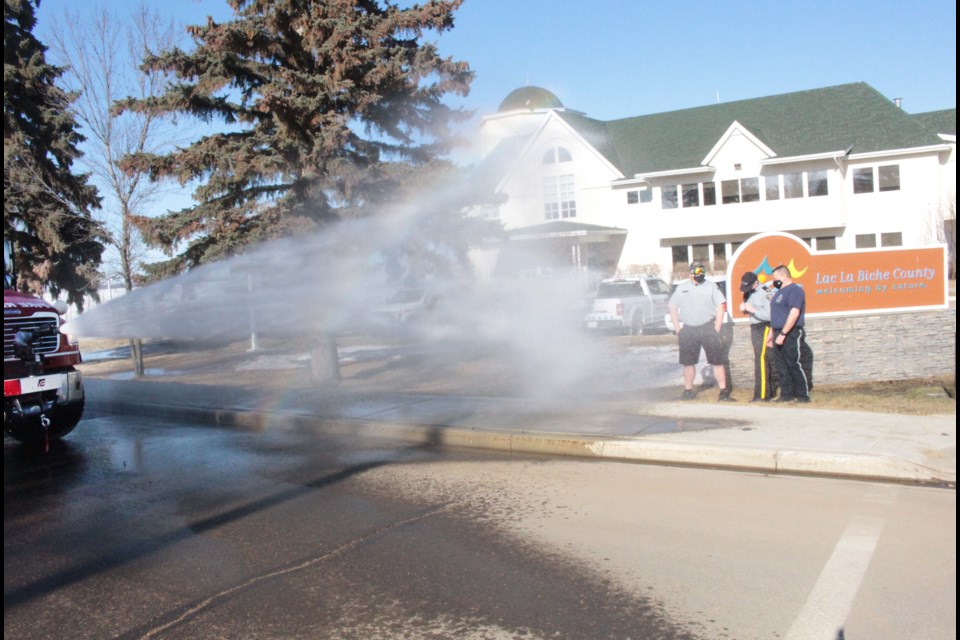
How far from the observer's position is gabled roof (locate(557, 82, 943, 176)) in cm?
3322

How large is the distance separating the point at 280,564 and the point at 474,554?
1289 mm

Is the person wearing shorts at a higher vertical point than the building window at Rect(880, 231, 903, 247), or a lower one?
lower

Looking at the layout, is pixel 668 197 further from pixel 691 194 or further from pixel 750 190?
pixel 750 190

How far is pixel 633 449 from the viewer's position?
320 inches

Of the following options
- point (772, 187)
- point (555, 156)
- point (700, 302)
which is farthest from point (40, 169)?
point (772, 187)

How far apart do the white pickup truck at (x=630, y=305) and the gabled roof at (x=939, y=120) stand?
1862cm

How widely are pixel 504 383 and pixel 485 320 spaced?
354 centimetres

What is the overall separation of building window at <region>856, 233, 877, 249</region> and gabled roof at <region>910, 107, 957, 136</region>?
4.94 m

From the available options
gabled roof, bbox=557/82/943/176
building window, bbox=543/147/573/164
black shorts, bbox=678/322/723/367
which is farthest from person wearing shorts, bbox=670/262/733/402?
gabled roof, bbox=557/82/943/176

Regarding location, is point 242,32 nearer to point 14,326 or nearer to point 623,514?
point 14,326

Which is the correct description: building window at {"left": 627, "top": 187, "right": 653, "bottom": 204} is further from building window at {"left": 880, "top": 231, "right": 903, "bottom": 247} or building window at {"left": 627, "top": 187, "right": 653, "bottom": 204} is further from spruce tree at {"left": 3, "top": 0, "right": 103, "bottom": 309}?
spruce tree at {"left": 3, "top": 0, "right": 103, "bottom": 309}

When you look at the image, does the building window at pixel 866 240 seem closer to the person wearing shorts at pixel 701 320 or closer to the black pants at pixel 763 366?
the black pants at pixel 763 366

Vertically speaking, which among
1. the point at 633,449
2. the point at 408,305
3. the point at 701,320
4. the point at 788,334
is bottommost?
the point at 633,449

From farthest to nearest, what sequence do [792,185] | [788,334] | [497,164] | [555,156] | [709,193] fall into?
[709,193]
[792,185]
[555,156]
[497,164]
[788,334]
